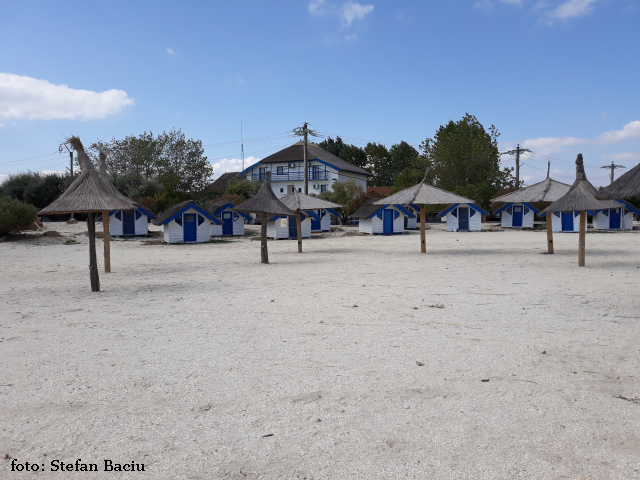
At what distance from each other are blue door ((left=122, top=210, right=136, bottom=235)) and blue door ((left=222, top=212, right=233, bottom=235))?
5393 millimetres

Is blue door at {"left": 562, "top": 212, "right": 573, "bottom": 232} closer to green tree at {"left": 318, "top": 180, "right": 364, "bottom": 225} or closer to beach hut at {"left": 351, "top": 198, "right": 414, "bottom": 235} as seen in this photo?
beach hut at {"left": 351, "top": 198, "right": 414, "bottom": 235}

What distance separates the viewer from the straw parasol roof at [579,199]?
14992 millimetres

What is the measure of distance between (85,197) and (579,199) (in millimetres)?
14431

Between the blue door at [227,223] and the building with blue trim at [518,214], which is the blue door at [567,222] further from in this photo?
the blue door at [227,223]

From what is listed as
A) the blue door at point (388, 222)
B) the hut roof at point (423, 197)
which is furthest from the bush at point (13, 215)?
the blue door at point (388, 222)

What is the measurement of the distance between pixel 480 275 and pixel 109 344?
30.5ft

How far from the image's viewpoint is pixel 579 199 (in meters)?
15.4

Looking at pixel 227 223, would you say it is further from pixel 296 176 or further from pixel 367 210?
pixel 296 176

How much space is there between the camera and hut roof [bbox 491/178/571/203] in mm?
22125

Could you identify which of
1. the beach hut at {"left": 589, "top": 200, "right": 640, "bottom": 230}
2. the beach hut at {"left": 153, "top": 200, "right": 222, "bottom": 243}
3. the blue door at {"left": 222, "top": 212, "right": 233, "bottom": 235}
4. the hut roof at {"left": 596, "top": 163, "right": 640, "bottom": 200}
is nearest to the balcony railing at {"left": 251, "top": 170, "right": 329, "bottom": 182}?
the blue door at {"left": 222, "top": 212, "right": 233, "bottom": 235}

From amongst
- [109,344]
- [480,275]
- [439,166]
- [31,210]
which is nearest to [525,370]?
[109,344]

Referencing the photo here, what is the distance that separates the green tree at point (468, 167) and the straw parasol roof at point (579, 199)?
24409 millimetres

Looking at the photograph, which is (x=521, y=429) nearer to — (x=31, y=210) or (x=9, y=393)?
(x=9, y=393)

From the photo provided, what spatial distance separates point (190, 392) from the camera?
179 inches
